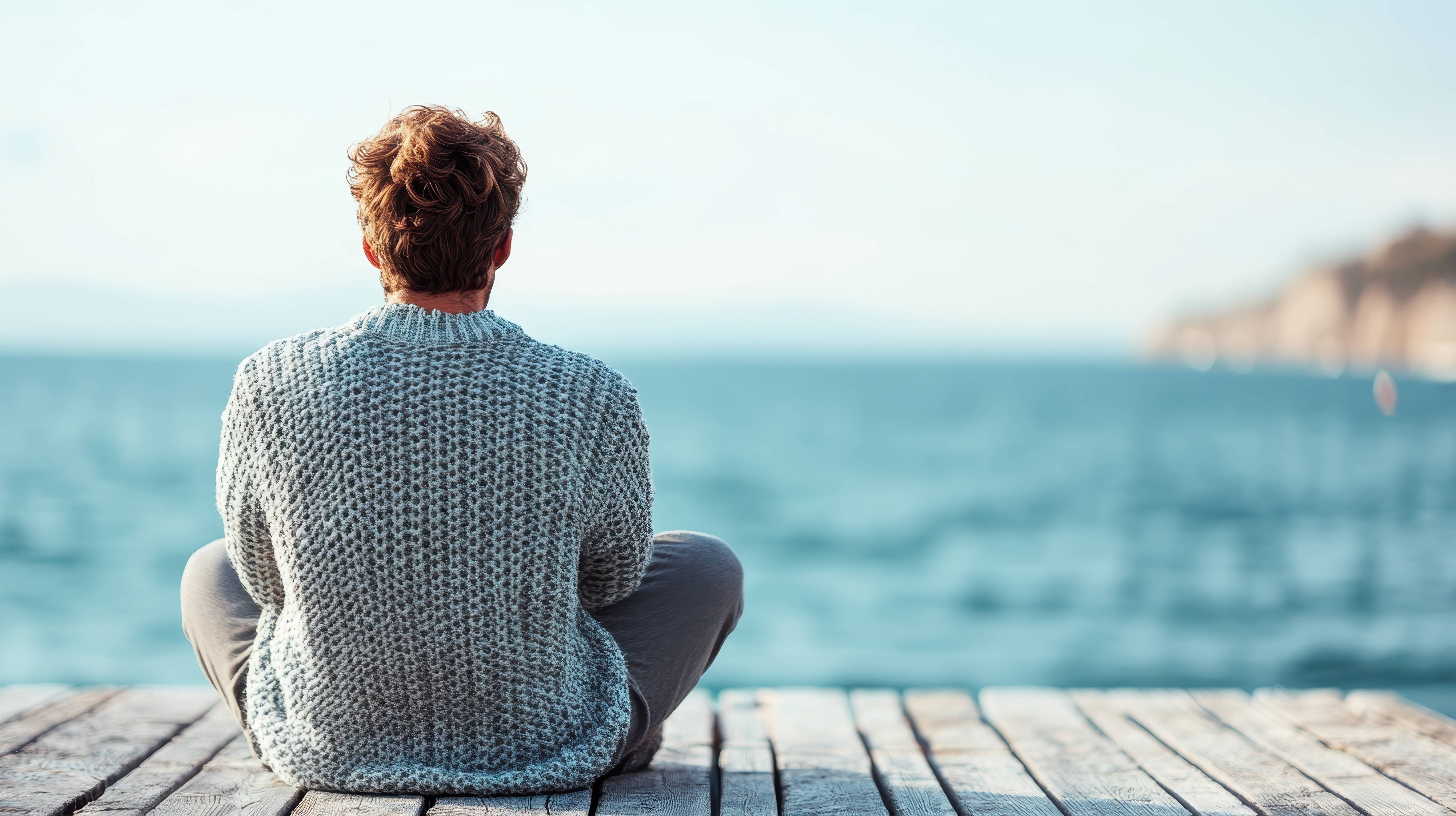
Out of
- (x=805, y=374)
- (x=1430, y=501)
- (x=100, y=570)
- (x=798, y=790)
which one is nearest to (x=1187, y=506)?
(x=1430, y=501)

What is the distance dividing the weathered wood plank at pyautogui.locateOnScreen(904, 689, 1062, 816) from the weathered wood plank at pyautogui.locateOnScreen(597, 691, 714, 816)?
47 cm

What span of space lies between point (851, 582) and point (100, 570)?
23.8 ft

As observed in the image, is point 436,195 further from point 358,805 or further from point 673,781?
point 673,781

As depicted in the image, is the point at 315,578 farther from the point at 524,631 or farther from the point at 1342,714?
the point at 1342,714

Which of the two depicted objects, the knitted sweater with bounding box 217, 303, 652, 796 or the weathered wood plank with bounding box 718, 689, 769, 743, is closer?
the knitted sweater with bounding box 217, 303, 652, 796

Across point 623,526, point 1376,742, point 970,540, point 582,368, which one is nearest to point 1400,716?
point 1376,742

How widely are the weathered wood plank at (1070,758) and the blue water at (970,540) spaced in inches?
182

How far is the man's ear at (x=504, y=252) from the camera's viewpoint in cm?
172

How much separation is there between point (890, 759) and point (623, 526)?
928 millimetres

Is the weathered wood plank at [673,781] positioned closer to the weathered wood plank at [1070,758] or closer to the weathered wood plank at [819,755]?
the weathered wood plank at [819,755]

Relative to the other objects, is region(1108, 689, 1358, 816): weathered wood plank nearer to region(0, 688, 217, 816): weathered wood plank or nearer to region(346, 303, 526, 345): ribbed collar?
region(346, 303, 526, 345): ribbed collar

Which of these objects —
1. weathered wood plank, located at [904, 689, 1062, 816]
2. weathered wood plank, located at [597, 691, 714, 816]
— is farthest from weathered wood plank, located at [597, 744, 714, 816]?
weathered wood plank, located at [904, 689, 1062, 816]

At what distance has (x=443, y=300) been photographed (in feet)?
5.52

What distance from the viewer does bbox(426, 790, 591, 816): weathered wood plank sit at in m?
1.73
